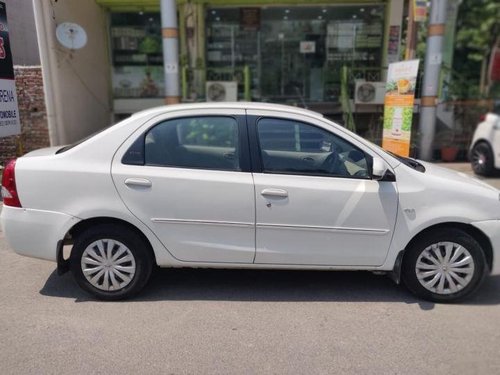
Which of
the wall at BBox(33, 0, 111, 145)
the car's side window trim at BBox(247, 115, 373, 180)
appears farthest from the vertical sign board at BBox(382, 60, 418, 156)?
the wall at BBox(33, 0, 111, 145)

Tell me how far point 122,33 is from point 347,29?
6.91 meters

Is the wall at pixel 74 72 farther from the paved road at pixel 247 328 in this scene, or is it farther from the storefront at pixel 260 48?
the paved road at pixel 247 328

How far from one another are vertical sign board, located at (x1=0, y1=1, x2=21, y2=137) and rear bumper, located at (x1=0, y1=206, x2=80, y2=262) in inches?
167

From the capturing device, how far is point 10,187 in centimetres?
368

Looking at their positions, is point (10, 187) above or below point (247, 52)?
below

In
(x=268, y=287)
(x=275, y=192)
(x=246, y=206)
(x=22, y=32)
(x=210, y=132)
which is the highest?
(x=22, y=32)

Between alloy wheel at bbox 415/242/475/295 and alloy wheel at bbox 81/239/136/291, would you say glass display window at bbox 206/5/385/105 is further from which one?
alloy wheel at bbox 415/242/475/295

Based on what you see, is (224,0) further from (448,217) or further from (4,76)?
(448,217)

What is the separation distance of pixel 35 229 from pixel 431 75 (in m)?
8.64

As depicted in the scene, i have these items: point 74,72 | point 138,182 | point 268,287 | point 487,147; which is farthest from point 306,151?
point 74,72

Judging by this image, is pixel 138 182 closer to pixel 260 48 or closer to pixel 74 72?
pixel 74 72

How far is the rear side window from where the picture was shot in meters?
3.66

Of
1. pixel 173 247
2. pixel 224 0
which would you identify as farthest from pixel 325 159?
pixel 224 0

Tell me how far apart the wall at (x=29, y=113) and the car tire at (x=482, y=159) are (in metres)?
9.22
